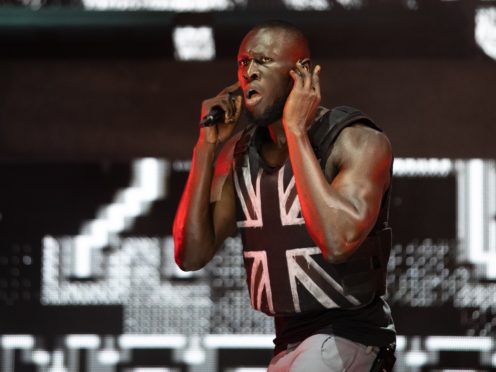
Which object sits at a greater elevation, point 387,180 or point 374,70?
point 374,70

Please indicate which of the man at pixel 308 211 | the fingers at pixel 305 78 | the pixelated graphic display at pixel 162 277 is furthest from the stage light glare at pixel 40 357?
the fingers at pixel 305 78

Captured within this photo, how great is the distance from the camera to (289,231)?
2799 millimetres

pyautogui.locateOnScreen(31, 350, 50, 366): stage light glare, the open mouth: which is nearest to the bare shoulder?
the open mouth

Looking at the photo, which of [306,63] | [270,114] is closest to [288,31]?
[306,63]

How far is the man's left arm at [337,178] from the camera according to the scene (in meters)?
2.57

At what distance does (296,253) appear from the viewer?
2.79m

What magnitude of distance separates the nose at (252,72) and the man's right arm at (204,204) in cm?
18

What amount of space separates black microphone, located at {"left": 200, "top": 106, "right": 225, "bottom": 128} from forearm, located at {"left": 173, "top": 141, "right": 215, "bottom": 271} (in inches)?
2.8

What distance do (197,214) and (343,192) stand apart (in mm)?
542

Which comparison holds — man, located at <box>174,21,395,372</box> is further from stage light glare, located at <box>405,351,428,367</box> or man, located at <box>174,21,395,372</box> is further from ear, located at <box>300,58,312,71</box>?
stage light glare, located at <box>405,351,428,367</box>

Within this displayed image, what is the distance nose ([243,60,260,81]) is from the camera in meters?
2.83

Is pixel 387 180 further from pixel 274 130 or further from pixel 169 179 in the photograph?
pixel 169 179

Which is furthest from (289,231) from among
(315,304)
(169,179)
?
(169,179)

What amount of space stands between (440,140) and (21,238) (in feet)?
6.56
